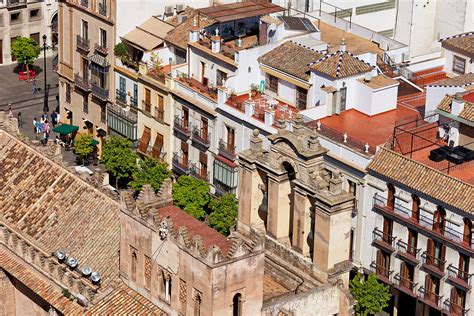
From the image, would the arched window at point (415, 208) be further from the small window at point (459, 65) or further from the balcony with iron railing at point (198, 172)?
the balcony with iron railing at point (198, 172)

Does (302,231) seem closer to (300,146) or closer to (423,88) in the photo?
(300,146)

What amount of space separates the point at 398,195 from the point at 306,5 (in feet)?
125

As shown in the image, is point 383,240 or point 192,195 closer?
point 383,240

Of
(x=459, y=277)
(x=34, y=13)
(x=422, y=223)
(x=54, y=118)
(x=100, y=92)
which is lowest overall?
(x=54, y=118)

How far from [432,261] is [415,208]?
399 cm

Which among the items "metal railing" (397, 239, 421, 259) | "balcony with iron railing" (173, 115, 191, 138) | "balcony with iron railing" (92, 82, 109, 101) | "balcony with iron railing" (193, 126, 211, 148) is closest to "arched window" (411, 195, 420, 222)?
"metal railing" (397, 239, 421, 259)

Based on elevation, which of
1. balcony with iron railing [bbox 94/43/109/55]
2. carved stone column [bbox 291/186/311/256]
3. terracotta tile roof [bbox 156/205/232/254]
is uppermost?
carved stone column [bbox 291/186/311/256]

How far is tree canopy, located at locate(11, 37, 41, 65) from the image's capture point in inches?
6471

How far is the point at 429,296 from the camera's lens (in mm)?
107375

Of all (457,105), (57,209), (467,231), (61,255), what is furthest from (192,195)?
(61,255)

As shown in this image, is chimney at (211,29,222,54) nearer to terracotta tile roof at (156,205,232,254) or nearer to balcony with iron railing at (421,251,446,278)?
balcony with iron railing at (421,251,446,278)

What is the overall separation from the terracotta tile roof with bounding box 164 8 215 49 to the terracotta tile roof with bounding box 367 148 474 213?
29625 mm

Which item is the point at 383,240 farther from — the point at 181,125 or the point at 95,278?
the point at 95,278

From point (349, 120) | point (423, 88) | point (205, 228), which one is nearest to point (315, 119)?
point (349, 120)
